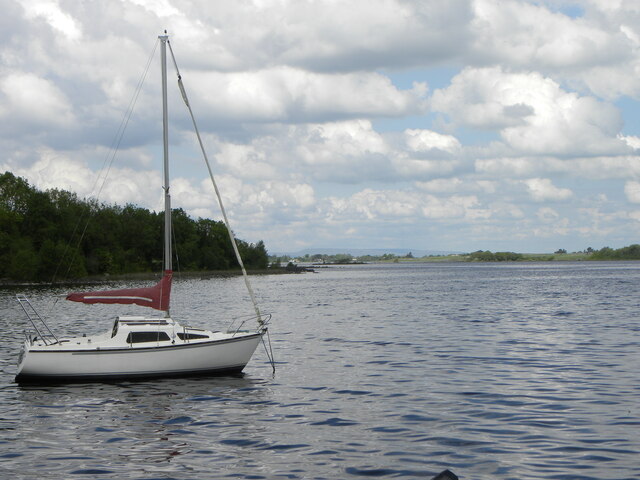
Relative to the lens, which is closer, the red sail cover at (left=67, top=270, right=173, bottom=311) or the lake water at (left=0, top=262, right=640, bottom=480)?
the lake water at (left=0, top=262, right=640, bottom=480)

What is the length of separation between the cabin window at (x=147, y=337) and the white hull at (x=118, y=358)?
23cm

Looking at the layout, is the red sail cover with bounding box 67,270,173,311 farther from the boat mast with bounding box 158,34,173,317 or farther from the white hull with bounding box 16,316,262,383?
the white hull with bounding box 16,316,262,383

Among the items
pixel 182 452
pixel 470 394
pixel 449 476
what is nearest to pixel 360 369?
pixel 470 394

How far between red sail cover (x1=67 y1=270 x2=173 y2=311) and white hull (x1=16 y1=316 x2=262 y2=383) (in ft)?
6.49

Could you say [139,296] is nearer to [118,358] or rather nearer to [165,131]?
[118,358]

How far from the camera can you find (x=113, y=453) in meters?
18.6

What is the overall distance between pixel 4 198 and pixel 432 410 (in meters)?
143

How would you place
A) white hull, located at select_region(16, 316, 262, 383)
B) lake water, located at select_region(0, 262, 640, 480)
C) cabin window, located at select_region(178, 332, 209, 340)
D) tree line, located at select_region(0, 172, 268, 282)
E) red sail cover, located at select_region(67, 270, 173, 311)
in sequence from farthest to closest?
tree line, located at select_region(0, 172, 268, 282) < red sail cover, located at select_region(67, 270, 173, 311) < cabin window, located at select_region(178, 332, 209, 340) < white hull, located at select_region(16, 316, 262, 383) < lake water, located at select_region(0, 262, 640, 480)

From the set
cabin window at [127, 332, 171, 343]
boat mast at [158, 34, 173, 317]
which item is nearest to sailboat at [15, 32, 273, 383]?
cabin window at [127, 332, 171, 343]

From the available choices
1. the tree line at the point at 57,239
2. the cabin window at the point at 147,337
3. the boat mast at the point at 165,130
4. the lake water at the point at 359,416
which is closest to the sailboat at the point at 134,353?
the cabin window at the point at 147,337

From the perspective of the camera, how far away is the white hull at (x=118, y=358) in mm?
26938

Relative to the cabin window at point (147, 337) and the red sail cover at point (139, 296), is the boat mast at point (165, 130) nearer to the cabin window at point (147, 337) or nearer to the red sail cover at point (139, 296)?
the red sail cover at point (139, 296)

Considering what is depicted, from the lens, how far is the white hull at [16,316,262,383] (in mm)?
26938

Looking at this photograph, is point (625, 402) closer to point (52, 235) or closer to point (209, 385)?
point (209, 385)
